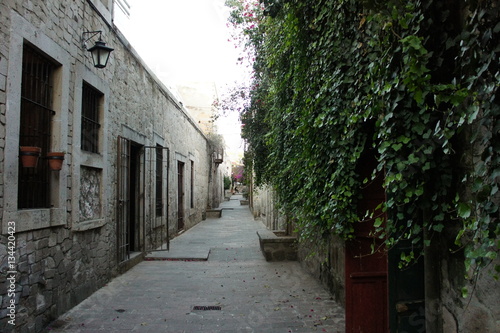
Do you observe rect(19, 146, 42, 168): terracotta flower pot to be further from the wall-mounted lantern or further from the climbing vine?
the climbing vine

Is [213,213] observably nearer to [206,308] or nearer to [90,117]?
[90,117]

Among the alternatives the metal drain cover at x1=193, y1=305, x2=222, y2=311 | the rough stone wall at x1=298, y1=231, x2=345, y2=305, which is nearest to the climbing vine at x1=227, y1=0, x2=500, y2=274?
the rough stone wall at x1=298, y1=231, x2=345, y2=305

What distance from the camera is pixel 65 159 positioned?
4.25m

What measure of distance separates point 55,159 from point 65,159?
0.35m

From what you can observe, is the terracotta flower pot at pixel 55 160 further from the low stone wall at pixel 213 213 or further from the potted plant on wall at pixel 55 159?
the low stone wall at pixel 213 213

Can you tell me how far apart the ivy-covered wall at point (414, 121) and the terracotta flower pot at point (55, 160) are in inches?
107

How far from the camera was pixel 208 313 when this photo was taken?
4.25 meters

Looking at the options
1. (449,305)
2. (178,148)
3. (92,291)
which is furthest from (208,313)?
(178,148)

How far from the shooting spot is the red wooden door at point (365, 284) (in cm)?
344

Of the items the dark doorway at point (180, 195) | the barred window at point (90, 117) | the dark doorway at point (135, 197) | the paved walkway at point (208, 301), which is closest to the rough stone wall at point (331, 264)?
the paved walkway at point (208, 301)

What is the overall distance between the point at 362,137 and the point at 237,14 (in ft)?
19.8

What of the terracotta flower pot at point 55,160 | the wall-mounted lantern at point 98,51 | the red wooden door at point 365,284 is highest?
the wall-mounted lantern at point 98,51

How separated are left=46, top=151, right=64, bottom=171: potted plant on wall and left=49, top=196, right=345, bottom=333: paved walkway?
1721mm

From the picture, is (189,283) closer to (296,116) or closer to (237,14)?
(296,116)
